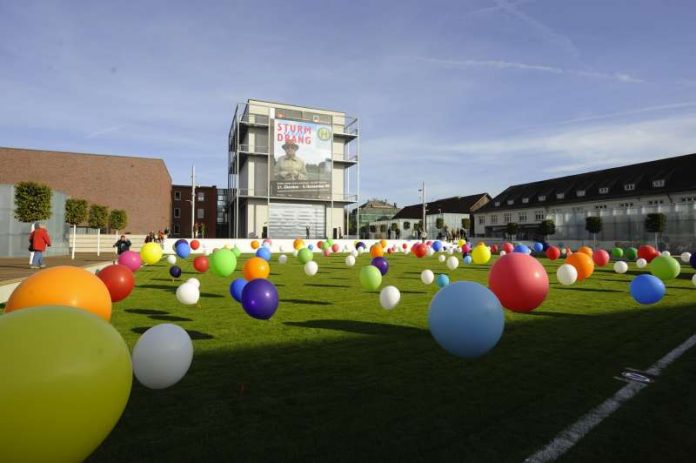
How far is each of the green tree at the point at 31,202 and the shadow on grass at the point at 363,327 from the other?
1963 centimetres

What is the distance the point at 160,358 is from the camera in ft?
15.4

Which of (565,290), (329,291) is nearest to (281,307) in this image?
(329,291)

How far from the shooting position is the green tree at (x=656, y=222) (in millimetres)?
37781

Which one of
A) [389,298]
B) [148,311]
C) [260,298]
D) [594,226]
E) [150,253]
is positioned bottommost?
[148,311]

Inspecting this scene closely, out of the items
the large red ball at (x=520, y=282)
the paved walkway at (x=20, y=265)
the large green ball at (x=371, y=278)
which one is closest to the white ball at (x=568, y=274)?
the large green ball at (x=371, y=278)

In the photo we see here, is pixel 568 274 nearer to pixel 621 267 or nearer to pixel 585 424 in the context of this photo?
pixel 621 267

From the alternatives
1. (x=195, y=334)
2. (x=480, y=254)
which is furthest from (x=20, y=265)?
(x=480, y=254)

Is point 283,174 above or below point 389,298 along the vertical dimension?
above

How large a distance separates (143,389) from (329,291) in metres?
8.52

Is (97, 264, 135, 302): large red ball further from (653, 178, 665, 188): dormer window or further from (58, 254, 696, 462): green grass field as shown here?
(653, 178, 665, 188): dormer window

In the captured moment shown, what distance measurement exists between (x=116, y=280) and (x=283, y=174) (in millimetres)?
43880

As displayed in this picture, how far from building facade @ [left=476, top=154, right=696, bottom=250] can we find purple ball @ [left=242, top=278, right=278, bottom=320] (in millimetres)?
42789

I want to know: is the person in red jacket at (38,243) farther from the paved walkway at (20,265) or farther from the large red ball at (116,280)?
the large red ball at (116,280)

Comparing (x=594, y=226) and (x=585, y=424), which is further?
(x=594, y=226)
